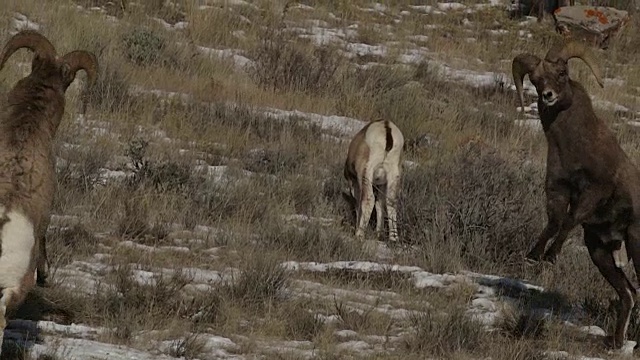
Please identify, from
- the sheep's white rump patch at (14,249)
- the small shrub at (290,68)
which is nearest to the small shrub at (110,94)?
the small shrub at (290,68)

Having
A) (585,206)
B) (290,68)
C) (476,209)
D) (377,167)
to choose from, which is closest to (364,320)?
(585,206)

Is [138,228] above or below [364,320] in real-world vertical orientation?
below

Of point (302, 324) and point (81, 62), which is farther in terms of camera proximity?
point (302, 324)

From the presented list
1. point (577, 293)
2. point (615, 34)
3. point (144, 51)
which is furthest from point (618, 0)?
point (577, 293)

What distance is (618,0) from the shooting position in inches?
995

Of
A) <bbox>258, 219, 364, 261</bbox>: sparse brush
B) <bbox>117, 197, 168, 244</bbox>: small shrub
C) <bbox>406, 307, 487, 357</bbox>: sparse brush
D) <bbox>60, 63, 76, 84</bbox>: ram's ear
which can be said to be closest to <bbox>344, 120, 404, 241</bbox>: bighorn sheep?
<bbox>258, 219, 364, 261</bbox>: sparse brush

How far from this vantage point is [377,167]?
1154cm

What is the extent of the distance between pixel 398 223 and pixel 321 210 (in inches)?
31.7

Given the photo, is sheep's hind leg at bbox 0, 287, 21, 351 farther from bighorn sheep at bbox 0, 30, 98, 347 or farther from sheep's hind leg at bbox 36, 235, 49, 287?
sheep's hind leg at bbox 36, 235, 49, 287

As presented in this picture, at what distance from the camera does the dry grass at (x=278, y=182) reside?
738 cm

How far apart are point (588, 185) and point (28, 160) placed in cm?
395

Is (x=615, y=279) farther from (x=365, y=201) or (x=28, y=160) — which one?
(x=28, y=160)

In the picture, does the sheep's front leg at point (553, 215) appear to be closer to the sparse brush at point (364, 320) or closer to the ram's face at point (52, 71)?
the sparse brush at point (364, 320)

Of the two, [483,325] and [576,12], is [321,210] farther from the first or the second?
[576,12]
